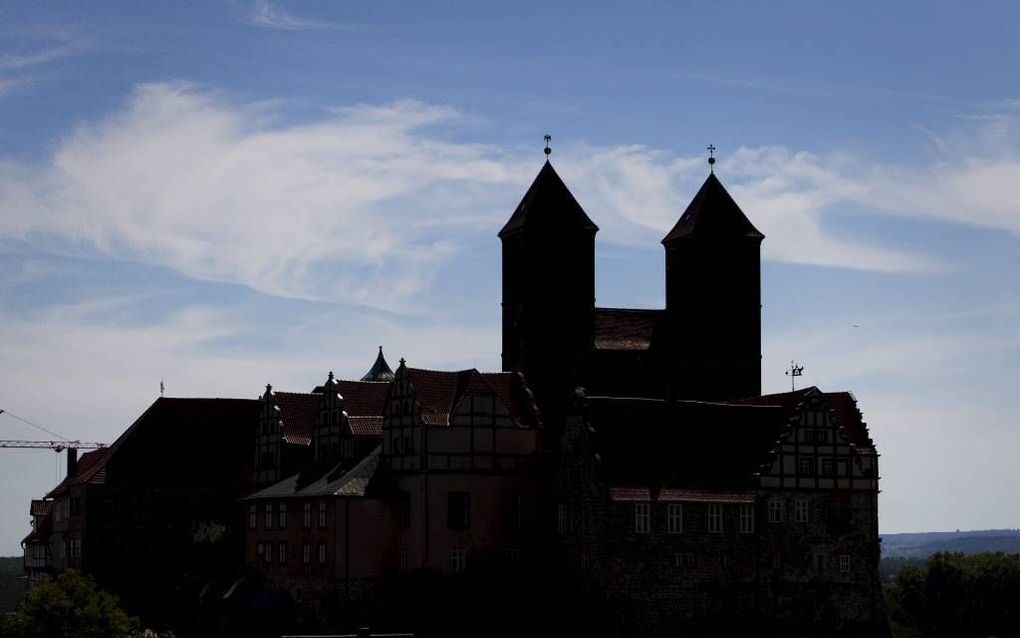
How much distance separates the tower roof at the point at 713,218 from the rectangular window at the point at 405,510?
70.9 feet

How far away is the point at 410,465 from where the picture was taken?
77500 mm

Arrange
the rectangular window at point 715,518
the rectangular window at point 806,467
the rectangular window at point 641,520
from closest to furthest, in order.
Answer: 1. the rectangular window at point 641,520
2. the rectangular window at point 715,518
3. the rectangular window at point 806,467

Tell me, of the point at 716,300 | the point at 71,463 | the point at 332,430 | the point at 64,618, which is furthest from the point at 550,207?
the point at 71,463

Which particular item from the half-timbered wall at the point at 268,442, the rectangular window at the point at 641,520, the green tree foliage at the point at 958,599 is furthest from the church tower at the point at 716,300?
the half-timbered wall at the point at 268,442

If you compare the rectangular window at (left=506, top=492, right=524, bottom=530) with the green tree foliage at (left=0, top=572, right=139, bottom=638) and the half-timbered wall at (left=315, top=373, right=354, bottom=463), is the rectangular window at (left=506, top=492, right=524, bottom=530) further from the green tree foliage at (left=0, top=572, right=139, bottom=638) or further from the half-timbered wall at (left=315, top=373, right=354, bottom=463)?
the green tree foliage at (left=0, top=572, right=139, bottom=638)

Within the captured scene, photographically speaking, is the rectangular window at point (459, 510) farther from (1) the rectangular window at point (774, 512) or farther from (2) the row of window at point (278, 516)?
(1) the rectangular window at point (774, 512)

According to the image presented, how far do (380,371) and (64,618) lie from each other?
33305 millimetres

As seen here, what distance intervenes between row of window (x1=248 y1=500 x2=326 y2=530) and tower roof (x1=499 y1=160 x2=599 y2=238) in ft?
56.9

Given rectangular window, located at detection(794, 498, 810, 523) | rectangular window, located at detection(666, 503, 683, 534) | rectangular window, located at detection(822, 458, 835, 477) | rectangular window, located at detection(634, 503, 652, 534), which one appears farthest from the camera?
rectangular window, located at detection(822, 458, 835, 477)

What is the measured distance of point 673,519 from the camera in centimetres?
7325

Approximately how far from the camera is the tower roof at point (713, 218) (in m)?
90.2

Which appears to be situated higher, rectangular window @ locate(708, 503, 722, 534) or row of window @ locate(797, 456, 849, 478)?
row of window @ locate(797, 456, 849, 478)

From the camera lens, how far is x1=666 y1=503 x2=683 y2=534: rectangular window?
73.1 m

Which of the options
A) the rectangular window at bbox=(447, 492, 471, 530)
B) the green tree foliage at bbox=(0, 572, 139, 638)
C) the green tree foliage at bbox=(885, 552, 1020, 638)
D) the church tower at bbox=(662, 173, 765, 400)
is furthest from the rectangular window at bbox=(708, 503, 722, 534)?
the green tree foliage at bbox=(885, 552, 1020, 638)
